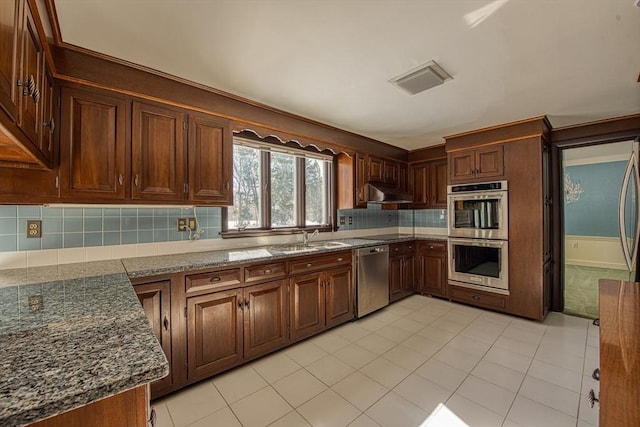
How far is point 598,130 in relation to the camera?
3.25 meters

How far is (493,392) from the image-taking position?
6.50 ft

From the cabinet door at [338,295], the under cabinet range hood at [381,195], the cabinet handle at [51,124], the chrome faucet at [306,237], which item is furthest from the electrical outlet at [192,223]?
the under cabinet range hood at [381,195]

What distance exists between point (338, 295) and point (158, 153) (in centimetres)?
221

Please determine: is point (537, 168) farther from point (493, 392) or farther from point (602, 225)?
point (602, 225)

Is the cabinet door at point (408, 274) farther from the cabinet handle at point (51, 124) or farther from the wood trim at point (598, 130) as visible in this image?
the cabinet handle at point (51, 124)

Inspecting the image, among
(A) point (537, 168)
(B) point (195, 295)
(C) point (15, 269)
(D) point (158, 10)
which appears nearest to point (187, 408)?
(B) point (195, 295)

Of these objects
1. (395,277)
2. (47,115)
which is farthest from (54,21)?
(395,277)

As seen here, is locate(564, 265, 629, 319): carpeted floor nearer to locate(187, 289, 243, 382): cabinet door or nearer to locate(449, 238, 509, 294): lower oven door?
locate(449, 238, 509, 294): lower oven door

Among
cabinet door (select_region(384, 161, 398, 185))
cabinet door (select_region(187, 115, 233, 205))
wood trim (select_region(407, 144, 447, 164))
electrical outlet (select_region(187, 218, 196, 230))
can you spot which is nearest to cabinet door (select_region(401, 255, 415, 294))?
cabinet door (select_region(384, 161, 398, 185))

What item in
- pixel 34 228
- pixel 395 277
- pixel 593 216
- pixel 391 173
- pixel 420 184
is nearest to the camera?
pixel 34 228

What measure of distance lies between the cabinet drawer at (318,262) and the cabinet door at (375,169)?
1.34 m

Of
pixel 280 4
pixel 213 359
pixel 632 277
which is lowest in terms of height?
pixel 213 359

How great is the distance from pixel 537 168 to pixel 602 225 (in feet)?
13.2

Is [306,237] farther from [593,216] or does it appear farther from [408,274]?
[593,216]
